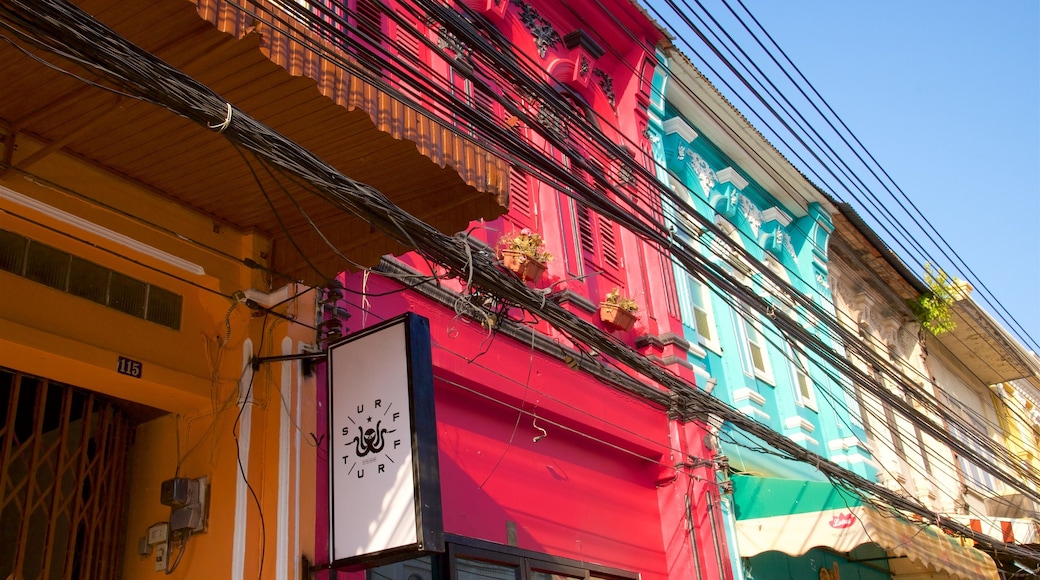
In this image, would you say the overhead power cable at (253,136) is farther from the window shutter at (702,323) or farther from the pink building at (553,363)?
the window shutter at (702,323)

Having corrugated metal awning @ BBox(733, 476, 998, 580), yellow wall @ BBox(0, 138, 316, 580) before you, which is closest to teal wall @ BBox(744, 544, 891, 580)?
corrugated metal awning @ BBox(733, 476, 998, 580)

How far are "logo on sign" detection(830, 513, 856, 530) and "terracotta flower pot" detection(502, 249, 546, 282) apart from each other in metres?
3.37

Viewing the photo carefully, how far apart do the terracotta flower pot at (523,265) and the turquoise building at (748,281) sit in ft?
7.75

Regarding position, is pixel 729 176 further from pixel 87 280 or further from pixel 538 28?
pixel 87 280

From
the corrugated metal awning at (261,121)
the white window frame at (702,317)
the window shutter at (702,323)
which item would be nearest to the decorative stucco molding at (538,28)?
the white window frame at (702,317)

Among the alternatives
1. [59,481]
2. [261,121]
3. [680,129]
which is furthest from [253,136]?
[680,129]

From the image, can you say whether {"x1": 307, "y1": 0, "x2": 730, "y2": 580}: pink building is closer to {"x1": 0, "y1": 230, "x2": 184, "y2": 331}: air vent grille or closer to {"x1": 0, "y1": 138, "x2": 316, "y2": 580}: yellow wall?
{"x1": 0, "y1": 138, "x2": 316, "y2": 580}: yellow wall

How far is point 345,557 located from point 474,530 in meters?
1.92

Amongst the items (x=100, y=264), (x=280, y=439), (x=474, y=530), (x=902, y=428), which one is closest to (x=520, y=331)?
(x=474, y=530)

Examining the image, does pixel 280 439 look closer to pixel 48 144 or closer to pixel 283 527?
pixel 283 527

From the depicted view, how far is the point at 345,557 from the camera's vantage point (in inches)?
202

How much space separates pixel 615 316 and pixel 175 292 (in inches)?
175

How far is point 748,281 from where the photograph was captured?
13148 mm

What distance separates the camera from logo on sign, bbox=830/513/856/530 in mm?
8438
